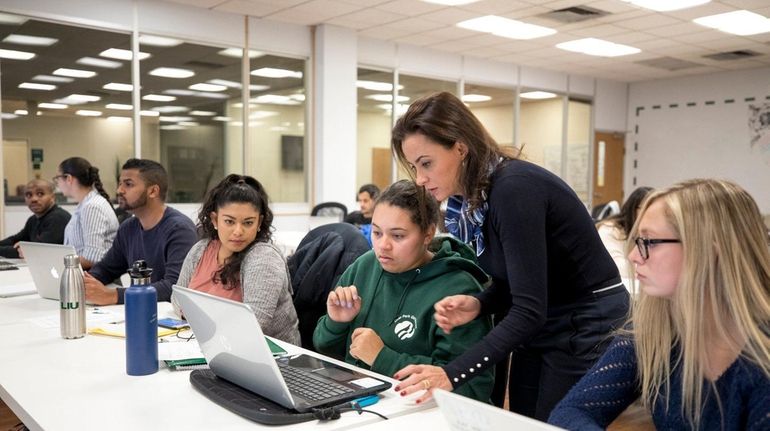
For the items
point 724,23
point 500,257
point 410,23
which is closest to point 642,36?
point 724,23

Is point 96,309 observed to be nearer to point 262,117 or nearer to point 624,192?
point 262,117

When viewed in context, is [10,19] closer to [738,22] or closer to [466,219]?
[466,219]

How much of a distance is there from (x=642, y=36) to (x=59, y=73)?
6.10 m

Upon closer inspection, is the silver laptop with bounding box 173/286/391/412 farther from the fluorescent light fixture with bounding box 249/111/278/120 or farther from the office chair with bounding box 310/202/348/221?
the fluorescent light fixture with bounding box 249/111/278/120

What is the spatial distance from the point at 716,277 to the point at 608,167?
1005 cm

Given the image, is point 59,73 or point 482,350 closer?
point 482,350

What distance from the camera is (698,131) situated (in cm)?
978

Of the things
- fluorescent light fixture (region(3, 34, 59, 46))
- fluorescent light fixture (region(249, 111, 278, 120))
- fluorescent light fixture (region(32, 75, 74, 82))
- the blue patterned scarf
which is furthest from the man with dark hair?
the blue patterned scarf

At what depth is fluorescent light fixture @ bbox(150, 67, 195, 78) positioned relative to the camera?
625 centimetres

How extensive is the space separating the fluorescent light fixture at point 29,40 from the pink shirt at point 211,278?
4.37 metres

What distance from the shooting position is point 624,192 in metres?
10.8

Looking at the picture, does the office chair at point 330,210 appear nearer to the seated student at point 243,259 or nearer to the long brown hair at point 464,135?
the seated student at point 243,259

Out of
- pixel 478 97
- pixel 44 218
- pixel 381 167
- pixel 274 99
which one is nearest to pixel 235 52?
pixel 274 99

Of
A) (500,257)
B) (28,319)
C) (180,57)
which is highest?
(180,57)
